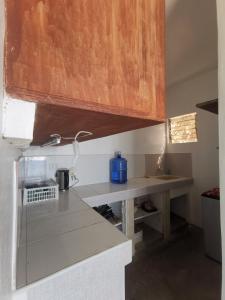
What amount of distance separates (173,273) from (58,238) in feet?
4.66

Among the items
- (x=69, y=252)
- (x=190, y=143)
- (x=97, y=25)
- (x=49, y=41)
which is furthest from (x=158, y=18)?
(x=190, y=143)

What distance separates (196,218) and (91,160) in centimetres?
163

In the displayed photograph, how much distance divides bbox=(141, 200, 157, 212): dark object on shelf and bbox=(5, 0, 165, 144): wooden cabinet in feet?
6.05

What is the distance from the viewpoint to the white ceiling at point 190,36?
4.35 ft

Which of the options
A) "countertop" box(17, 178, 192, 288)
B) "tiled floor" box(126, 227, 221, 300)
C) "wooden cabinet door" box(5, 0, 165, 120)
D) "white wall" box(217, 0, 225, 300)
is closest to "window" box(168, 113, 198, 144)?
"tiled floor" box(126, 227, 221, 300)

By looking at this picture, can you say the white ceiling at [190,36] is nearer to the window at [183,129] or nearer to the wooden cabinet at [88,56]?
the window at [183,129]

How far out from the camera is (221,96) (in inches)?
32.0

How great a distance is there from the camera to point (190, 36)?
5.34ft

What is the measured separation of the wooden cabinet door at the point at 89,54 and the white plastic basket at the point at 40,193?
99 cm

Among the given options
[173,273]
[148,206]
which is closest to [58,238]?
[173,273]

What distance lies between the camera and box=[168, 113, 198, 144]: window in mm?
2434

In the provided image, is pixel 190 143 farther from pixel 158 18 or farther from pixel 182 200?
pixel 158 18

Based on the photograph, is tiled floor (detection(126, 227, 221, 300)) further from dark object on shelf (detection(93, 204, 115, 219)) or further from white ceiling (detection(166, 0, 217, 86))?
white ceiling (detection(166, 0, 217, 86))

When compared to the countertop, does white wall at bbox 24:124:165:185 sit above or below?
above
